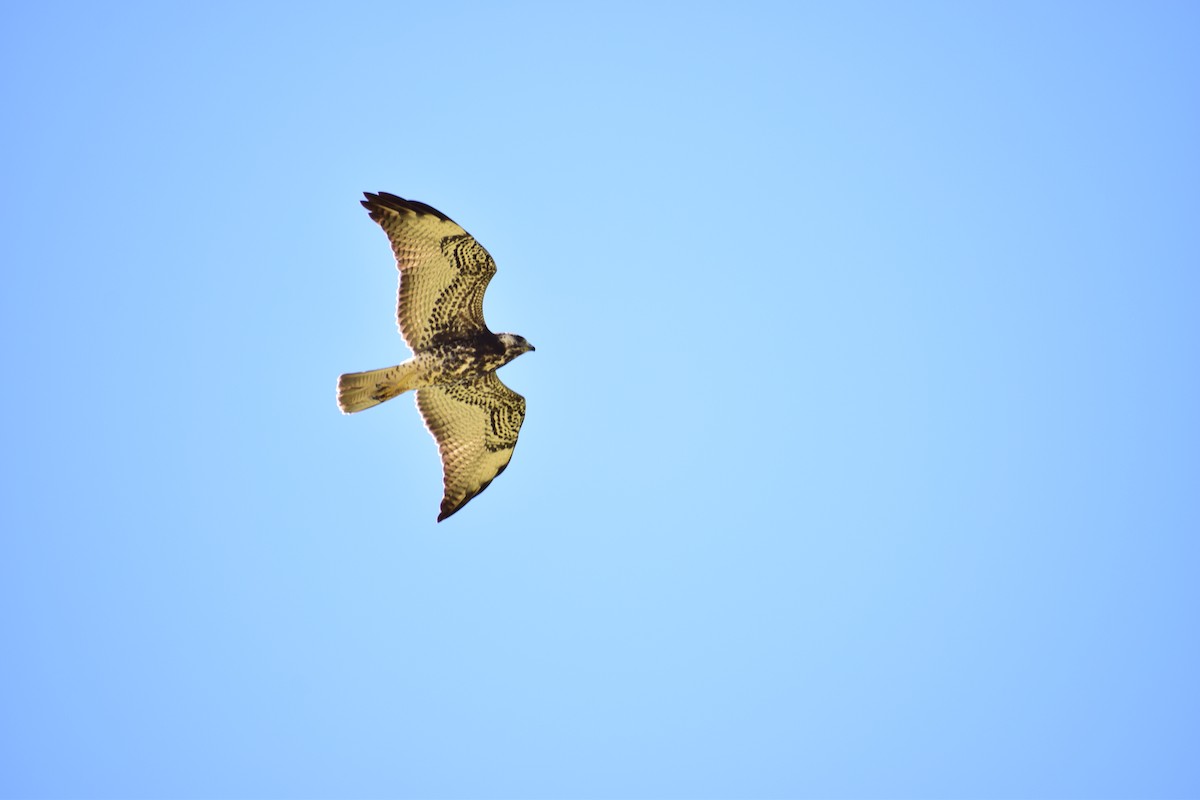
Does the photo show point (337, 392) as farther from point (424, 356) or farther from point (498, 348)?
point (498, 348)

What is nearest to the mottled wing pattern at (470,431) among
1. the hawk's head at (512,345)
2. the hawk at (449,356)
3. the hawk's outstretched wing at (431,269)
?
the hawk at (449,356)

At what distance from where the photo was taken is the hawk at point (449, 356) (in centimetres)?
1231

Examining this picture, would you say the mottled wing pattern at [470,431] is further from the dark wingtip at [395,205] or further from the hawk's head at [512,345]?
the dark wingtip at [395,205]

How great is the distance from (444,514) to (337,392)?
2031mm

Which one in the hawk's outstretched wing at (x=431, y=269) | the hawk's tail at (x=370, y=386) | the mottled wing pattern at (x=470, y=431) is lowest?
the hawk's tail at (x=370, y=386)

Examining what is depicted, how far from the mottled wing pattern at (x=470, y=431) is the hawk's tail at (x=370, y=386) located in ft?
2.70

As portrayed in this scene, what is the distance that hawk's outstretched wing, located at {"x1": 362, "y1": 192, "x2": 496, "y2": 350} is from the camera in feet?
40.0

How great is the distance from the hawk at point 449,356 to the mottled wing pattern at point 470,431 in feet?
0.04

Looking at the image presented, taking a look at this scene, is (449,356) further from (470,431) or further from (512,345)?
(470,431)

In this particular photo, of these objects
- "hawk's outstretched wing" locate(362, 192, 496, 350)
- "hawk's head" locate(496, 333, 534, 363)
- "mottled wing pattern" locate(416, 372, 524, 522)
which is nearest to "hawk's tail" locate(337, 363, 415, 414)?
"hawk's outstretched wing" locate(362, 192, 496, 350)

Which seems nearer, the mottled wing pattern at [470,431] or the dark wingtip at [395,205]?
the dark wingtip at [395,205]

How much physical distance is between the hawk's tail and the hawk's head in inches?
41.9

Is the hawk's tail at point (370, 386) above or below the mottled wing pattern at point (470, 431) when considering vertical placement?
below

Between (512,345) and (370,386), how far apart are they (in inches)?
63.9
